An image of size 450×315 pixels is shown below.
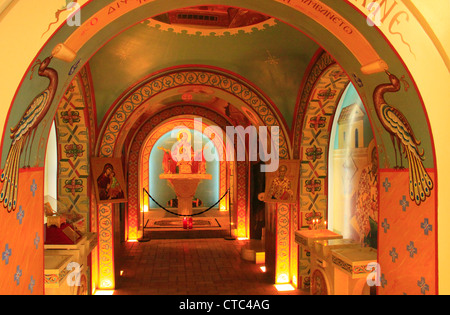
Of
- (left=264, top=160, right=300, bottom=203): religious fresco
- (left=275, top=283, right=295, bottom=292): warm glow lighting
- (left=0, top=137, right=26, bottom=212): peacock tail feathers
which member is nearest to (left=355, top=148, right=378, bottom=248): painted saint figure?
(left=264, top=160, right=300, bottom=203): religious fresco

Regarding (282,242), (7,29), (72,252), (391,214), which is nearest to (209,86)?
(282,242)

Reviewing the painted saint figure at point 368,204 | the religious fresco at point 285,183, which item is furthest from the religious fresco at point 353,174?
the religious fresco at point 285,183

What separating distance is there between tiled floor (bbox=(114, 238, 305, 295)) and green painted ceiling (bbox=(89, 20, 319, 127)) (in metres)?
3.43

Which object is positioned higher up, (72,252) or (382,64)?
(382,64)

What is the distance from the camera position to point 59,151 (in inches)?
242

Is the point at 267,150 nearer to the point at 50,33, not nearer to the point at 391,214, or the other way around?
the point at 391,214

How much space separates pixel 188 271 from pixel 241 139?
16.6ft

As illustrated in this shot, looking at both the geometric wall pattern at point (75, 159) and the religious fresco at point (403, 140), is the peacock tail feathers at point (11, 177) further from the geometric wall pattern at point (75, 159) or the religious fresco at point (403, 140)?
the geometric wall pattern at point (75, 159)

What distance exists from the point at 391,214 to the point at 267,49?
366 centimetres

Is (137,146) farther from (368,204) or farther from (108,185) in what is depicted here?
(368,204)

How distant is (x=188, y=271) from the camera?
8273mm

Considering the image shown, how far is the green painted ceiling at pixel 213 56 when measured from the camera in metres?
5.75

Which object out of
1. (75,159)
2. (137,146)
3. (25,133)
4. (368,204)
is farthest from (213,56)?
(137,146)

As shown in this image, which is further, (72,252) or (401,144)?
(72,252)
